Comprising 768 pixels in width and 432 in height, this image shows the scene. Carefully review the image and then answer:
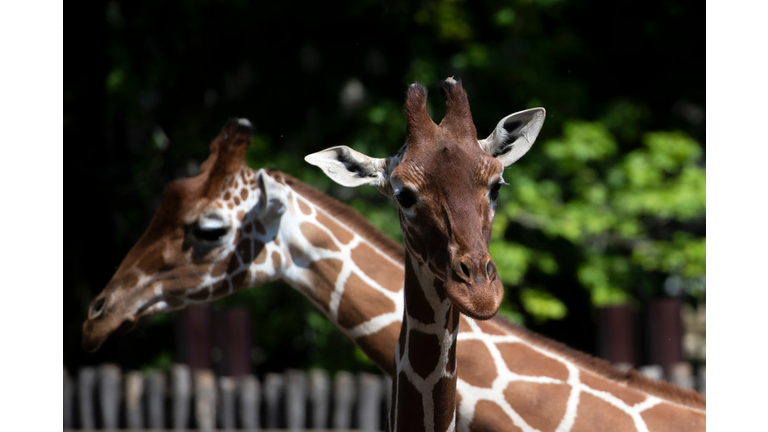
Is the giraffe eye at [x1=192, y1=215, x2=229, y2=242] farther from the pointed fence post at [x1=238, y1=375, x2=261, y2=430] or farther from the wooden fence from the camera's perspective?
the pointed fence post at [x1=238, y1=375, x2=261, y2=430]

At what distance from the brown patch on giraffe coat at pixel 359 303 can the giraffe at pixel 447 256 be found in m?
0.68

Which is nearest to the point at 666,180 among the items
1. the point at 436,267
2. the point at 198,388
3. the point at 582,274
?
the point at 582,274

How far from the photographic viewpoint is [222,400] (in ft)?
21.9

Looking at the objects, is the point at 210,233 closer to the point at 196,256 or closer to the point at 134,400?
the point at 196,256

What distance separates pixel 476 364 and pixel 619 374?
1.96 ft

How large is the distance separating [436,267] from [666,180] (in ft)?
21.7

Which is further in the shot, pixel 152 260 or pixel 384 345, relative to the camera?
pixel 152 260

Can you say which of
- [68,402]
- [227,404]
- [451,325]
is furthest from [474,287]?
[68,402]

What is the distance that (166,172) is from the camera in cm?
766

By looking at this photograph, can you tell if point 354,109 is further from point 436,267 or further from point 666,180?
point 436,267

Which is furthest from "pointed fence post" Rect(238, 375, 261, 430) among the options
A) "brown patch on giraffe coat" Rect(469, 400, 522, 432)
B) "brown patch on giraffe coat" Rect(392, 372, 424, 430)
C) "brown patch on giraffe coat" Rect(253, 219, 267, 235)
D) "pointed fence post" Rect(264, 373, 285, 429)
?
"brown patch on giraffe coat" Rect(392, 372, 424, 430)

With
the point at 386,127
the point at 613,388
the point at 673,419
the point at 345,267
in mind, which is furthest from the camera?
the point at 386,127

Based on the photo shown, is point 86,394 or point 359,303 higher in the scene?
point 359,303

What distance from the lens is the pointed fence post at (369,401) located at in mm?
6418
